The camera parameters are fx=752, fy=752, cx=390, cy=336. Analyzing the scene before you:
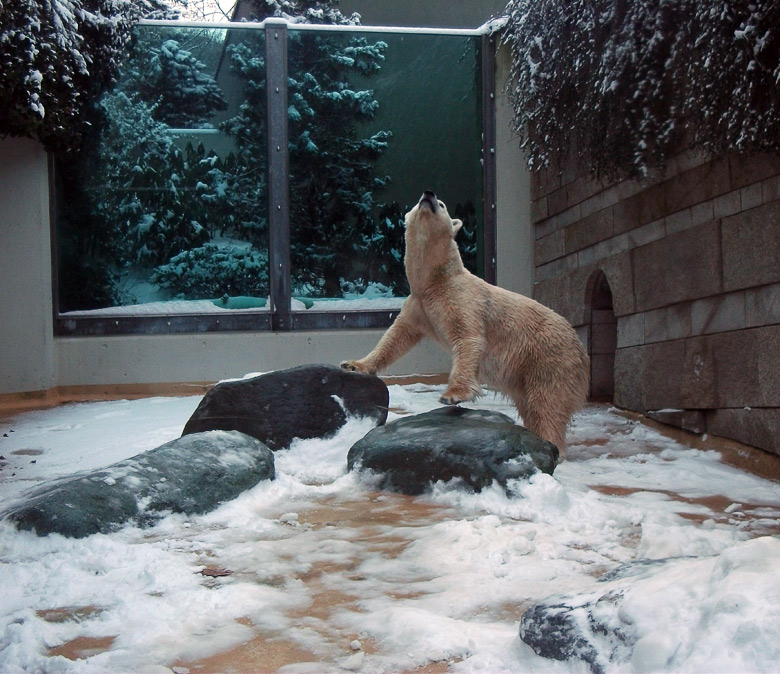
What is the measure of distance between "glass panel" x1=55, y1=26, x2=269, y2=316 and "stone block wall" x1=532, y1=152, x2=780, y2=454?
3.12 m

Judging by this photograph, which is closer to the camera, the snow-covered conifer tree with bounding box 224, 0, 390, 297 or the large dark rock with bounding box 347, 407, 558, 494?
the large dark rock with bounding box 347, 407, 558, 494

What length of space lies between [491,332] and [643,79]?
1.85 metres

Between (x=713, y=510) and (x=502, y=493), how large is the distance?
967 mm

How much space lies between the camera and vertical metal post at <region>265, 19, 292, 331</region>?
728cm

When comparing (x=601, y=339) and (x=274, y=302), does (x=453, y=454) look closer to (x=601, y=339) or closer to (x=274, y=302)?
(x=601, y=339)

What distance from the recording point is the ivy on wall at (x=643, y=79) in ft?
12.4

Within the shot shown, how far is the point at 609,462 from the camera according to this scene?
443 cm

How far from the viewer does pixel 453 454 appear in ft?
11.2

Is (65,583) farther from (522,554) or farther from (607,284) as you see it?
(607,284)

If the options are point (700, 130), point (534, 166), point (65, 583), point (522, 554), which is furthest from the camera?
point (534, 166)

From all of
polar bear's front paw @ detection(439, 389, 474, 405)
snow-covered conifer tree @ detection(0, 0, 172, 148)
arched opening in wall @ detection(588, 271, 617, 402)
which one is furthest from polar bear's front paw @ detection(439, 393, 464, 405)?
snow-covered conifer tree @ detection(0, 0, 172, 148)

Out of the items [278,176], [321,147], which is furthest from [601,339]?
[278,176]

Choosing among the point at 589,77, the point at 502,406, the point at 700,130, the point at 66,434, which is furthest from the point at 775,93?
the point at 66,434

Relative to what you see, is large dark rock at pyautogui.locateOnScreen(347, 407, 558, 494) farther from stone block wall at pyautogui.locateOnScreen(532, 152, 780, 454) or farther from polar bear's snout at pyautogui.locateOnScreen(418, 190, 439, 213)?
stone block wall at pyautogui.locateOnScreen(532, 152, 780, 454)
